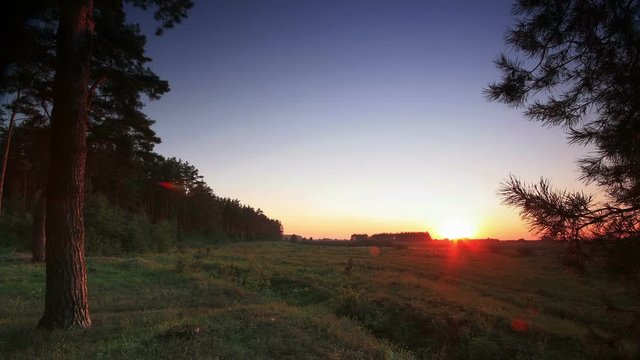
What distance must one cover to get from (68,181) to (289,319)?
6.25 meters

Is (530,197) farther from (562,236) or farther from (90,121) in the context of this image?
(90,121)

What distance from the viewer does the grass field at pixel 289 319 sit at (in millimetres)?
7609

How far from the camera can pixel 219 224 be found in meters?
99.5

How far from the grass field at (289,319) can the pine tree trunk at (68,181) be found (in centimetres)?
69

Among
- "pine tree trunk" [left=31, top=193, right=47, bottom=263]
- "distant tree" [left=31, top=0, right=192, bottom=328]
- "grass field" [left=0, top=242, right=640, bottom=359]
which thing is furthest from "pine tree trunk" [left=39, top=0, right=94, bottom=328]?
"pine tree trunk" [left=31, top=193, right=47, bottom=263]

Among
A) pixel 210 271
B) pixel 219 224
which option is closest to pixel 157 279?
pixel 210 271

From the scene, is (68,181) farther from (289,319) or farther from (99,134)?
(99,134)

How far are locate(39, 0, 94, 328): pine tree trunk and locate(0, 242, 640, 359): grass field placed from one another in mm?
687

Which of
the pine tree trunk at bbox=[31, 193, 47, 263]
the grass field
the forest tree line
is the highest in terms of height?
the forest tree line

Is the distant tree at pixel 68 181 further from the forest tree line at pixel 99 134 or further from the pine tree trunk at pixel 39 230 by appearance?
the pine tree trunk at pixel 39 230

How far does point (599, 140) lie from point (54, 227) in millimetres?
10445

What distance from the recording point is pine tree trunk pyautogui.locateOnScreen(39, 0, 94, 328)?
29.4ft

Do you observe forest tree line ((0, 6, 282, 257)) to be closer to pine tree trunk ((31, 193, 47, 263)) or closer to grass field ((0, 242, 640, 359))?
pine tree trunk ((31, 193, 47, 263))

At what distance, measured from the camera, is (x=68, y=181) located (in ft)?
30.2
